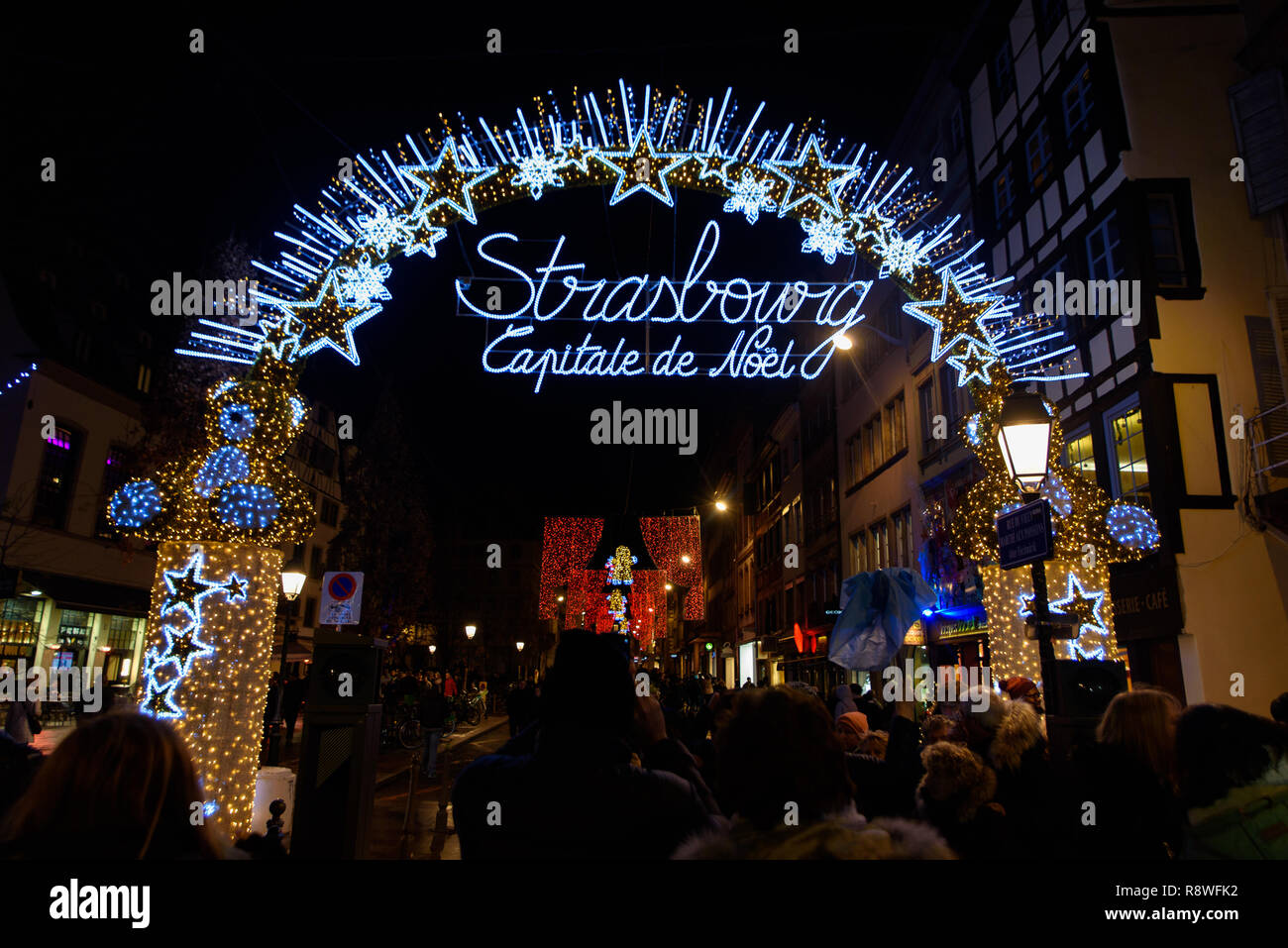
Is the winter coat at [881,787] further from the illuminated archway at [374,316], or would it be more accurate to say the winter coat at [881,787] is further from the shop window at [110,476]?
the shop window at [110,476]

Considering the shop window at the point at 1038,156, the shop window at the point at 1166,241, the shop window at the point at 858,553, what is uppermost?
the shop window at the point at 1038,156

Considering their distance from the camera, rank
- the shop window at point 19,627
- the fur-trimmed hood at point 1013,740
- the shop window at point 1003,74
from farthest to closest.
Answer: the shop window at point 19,627, the shop window at point 1003,74, the fur-trimmed hood at point 1013,740

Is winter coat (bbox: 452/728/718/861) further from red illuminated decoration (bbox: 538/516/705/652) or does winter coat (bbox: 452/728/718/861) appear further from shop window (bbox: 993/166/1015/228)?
red illuminated decoration (bbox: 538/516/705/652)

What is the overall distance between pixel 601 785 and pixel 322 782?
399 cm

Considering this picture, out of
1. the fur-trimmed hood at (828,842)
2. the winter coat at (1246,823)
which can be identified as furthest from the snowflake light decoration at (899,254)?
the fur-trimmed hood at (828,842)

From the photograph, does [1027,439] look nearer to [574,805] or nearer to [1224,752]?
[1224,752]

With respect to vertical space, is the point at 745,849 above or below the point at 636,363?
below

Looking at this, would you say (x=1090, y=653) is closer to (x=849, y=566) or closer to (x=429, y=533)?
(x=849, y=566)

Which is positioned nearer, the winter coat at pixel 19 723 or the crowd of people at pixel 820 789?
the crowd of people at pixel 820 789

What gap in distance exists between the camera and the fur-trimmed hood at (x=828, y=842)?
2.14m

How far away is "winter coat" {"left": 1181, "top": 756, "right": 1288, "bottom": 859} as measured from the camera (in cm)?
290
